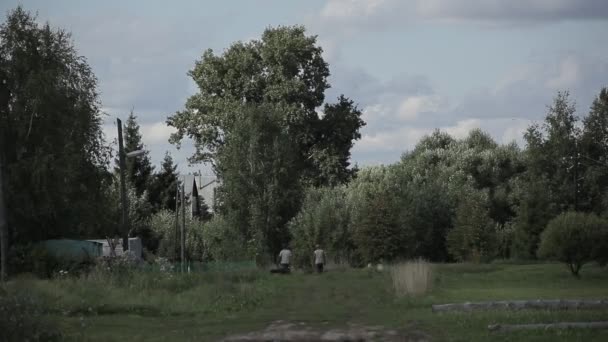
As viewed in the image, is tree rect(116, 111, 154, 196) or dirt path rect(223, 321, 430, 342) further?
tree rect(116, 111, 154, 196)

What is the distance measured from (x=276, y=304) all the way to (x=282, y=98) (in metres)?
47.0

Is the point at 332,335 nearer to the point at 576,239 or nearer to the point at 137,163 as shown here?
the point at 576,239

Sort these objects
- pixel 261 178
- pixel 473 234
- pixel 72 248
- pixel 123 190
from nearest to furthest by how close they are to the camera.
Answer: pixel 123 190, pixel 72 248, pixel 473 234, pixel 261 178

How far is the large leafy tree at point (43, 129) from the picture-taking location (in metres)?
50.0

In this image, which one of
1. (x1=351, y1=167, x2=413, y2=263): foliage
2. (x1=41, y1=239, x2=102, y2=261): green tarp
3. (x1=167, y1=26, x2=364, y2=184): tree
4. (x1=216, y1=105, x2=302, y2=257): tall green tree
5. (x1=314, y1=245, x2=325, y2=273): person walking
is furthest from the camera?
(x1=167, y1=26, x2=364, y2=184): tree

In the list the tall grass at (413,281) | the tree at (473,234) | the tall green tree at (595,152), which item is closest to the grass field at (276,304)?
the tall grass at (413,281)

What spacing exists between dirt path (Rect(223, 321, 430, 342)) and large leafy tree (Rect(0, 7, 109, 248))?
99.8 ft

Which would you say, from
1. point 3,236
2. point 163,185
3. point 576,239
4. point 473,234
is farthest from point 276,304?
point 163,185

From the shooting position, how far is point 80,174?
53.4 meters

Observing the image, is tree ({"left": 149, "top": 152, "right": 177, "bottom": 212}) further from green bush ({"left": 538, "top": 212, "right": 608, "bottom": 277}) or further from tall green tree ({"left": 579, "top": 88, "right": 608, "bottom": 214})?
green bush ({"left": 538, "top": 212, "right": 608, "bottom": 277})

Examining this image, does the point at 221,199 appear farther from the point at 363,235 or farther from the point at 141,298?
the point at 141,298

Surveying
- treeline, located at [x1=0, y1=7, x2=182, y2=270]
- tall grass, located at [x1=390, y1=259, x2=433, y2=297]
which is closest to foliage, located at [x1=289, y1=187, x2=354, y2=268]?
treeline, located at [x1=0, y1=7, x2=182, y2=270]

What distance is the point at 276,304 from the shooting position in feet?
101

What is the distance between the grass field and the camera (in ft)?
71.0
